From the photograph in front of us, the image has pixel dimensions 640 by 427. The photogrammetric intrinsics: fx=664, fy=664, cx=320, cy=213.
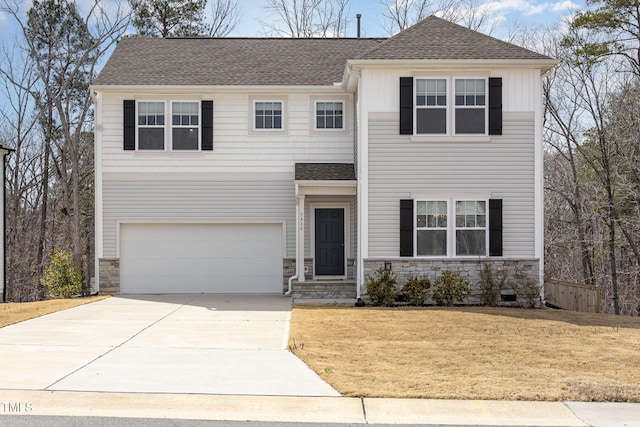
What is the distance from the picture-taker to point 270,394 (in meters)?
6.91

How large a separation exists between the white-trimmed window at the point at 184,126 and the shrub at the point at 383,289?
602 centimetres

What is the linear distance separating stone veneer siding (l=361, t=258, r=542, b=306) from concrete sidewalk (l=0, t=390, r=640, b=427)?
8443 millimetres

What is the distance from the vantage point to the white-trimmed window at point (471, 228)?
49.8ft

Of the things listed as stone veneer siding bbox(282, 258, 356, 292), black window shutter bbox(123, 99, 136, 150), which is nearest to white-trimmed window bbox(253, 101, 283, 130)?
black window shutter bbox(123, 99, 136, 150)

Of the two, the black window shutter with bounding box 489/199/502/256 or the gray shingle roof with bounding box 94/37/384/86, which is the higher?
the gray shingle roof with bounding box 94/37/384/86

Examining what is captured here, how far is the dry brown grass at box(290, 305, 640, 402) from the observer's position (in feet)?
23.3

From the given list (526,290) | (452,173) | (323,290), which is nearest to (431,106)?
(452,173)

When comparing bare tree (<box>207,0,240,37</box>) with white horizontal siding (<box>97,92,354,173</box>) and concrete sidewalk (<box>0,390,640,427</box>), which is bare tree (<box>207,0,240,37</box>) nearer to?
white horizontal siding (<box>97,92,354,173</box>)

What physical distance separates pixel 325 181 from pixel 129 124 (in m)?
5.38

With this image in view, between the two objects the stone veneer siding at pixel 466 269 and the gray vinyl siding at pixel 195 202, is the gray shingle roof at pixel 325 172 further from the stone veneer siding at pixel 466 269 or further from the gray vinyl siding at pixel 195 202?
the stone veneer siding at pixel 466 269

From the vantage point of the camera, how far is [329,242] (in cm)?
1755

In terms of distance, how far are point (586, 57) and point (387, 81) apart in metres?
10.5

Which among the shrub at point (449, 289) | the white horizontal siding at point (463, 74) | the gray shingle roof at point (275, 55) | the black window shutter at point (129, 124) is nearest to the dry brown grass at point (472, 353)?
the shrub at point (449, 289)

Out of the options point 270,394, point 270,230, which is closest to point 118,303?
point 270,230
